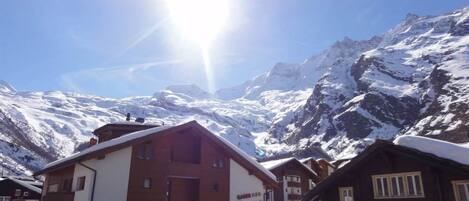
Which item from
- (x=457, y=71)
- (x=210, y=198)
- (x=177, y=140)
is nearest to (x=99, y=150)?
(x=177, y=140)

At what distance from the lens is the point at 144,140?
992 inches

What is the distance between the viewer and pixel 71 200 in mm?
25547

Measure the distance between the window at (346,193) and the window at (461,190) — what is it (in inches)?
219

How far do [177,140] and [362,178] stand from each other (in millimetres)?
11056

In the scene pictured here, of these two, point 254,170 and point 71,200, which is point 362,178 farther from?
point 71,200

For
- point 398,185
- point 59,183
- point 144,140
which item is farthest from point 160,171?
point 398,185

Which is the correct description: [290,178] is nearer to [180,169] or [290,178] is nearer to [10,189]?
[180,169]

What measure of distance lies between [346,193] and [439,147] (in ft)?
19.4

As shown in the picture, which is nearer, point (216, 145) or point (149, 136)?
point (149, 136)

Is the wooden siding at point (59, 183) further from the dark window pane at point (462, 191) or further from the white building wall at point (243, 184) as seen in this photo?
the dark window pane at point (462, 191)

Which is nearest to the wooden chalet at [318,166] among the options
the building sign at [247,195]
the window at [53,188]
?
the building sign at [247,195]

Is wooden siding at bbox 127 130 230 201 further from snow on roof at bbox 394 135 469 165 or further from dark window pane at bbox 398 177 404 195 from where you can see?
snow on roof at bbox 394 135 469 165

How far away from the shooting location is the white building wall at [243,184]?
2855 centimetres

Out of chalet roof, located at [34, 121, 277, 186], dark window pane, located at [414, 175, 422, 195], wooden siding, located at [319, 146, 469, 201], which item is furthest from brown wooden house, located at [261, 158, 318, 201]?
dark window pane, located at [414, 175, 422, 195]
